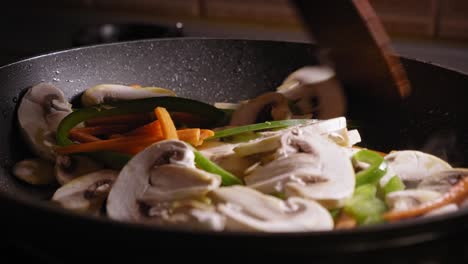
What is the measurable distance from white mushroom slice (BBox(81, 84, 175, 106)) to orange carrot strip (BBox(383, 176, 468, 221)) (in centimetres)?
71

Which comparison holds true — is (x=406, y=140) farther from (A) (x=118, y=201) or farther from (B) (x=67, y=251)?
(B) (x=67, y=251)

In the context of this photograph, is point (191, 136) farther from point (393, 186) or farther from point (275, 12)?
point (275, 12)

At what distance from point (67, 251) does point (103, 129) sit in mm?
612

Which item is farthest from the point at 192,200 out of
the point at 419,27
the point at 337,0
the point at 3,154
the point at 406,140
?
the point at 419,27

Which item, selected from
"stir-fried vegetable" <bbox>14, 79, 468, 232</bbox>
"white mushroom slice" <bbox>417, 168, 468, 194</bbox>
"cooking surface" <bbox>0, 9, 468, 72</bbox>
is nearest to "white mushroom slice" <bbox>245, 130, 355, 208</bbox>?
"stir-fried vegetable" <bbox>14, 79, 468, 232</bbox>

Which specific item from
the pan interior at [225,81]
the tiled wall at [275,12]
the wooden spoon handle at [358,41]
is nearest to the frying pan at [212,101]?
the pan interior at [225,81]

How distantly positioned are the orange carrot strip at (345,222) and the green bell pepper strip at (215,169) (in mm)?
193

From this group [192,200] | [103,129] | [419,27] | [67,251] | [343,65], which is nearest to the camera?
[67,251]

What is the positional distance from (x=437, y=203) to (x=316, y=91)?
60cm

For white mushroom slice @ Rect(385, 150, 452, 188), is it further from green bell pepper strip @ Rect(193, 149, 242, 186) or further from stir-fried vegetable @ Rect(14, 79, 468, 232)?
green bell pepper strip @ Rect(193, 149, 242, 186)

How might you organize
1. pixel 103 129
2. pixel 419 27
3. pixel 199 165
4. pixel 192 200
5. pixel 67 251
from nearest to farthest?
pixel 67 251 < pixel 192 200 < pixel 199 165 < pixel 103 129 < pixel 419 27

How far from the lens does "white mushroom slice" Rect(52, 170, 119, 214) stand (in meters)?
1.12

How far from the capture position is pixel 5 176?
131 cm

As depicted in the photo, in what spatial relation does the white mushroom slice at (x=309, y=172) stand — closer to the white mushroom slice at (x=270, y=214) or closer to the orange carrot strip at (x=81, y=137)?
the white mushroom slice at (x=270, y=214)
